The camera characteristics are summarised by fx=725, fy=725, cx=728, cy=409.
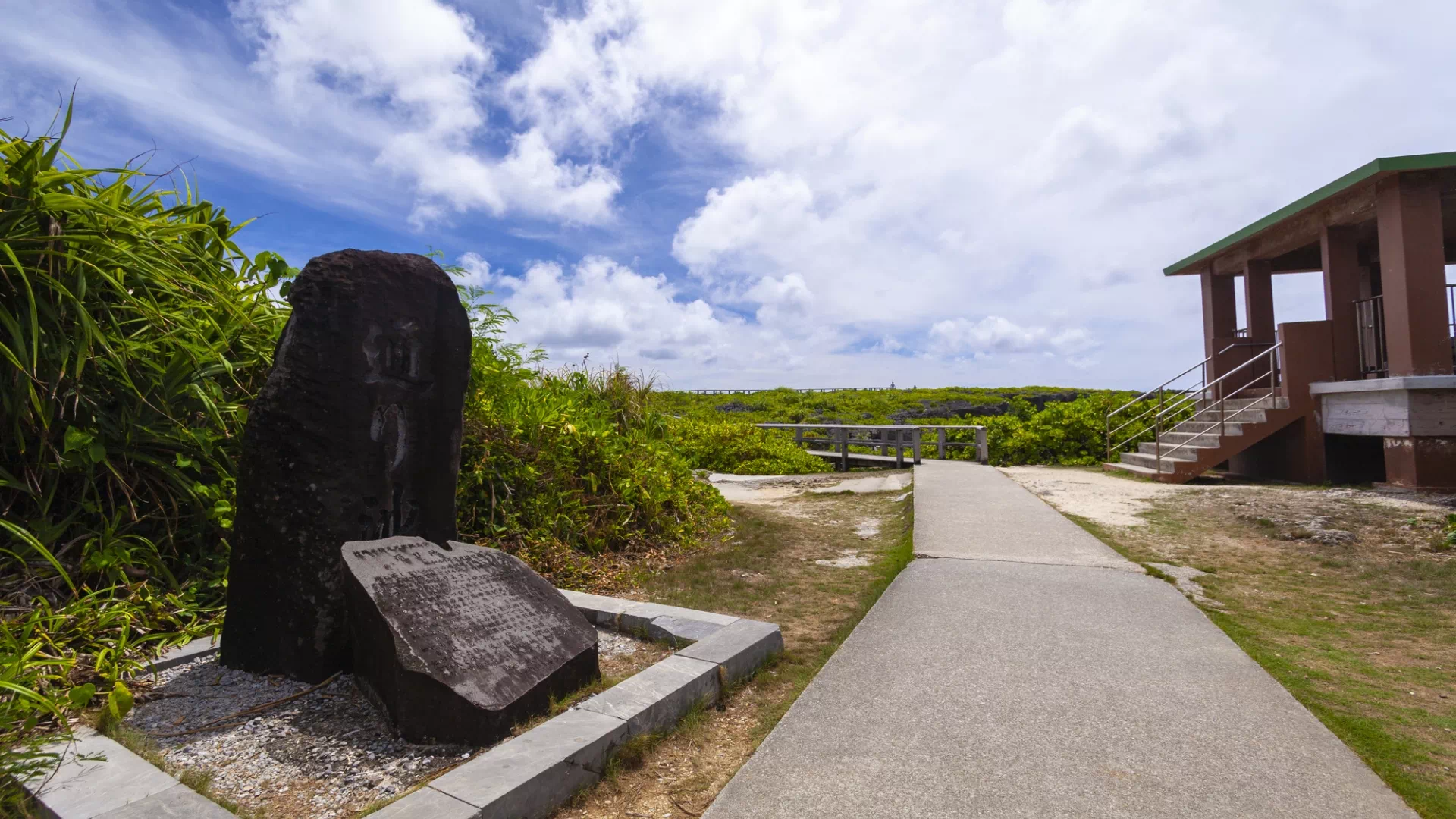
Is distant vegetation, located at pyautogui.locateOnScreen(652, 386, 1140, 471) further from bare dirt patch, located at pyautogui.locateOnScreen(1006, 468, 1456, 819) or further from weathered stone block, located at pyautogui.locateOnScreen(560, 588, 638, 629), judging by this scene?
bare dirt patch, located at pyautogui.locateOnScreen(1006, 468, 1456, 819)

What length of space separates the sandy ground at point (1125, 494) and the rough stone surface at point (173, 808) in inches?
334

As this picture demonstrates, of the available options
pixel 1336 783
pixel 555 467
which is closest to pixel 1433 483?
pixel 1336 783

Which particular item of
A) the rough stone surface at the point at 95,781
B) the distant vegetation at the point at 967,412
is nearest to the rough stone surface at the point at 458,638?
the rough stone surface at the point at 95,781

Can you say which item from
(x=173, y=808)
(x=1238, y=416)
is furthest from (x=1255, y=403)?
(x=173, y=808)

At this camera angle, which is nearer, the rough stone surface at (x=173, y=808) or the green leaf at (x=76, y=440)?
the rough stone surface at (x=173, y=808)

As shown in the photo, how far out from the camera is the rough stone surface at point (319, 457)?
128 inches

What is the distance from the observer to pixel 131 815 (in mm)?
2113

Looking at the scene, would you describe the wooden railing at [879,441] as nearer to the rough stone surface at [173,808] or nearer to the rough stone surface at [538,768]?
the rough stone surface at [538,768]

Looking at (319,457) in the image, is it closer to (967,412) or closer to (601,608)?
(601,608)

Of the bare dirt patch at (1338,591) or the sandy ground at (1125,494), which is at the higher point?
the sandy ground at (1125,494)

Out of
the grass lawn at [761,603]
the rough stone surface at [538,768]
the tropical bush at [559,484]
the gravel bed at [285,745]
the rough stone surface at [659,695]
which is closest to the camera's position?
the rough stone surface at [538,768]

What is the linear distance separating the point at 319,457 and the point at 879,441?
13.7 meters

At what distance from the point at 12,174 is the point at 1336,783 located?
6231 mm

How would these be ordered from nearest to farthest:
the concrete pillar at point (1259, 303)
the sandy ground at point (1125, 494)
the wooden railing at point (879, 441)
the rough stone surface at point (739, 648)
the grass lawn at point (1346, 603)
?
the grass lawn at point (1346, 603) < the rough stone surface at point (739, 648) < the sandy ground at point (1125, 494) < the concrete pillar at point (1259, 303) < the wooden railing at point (879, 441)
